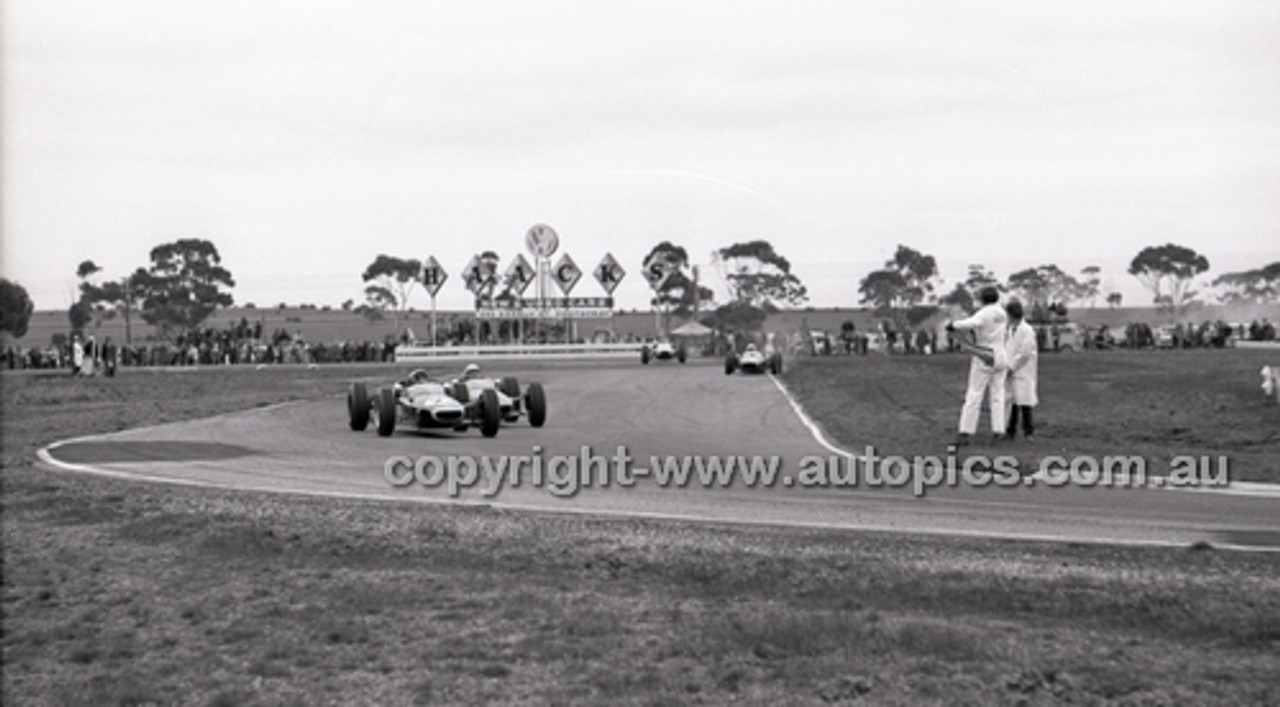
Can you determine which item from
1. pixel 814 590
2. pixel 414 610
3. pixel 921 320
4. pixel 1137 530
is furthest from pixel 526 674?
pixel 921 320

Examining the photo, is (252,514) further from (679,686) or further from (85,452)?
(85,452)

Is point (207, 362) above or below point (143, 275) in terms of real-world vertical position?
below

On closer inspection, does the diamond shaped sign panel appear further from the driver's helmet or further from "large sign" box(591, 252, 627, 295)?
the driver's helmet

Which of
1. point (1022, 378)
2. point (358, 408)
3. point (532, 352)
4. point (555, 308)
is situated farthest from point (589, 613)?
point (555, 308)

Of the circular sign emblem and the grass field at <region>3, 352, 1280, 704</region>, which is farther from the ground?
the circular sign emblem

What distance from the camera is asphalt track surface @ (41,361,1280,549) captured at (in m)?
9.48

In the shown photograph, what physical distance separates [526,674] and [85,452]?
40.6 feet

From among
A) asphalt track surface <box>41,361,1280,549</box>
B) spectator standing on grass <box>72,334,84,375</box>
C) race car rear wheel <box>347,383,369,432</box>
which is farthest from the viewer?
spectator standing on grass <box>72,334,84,375</box>

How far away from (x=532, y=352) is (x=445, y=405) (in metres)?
45.5

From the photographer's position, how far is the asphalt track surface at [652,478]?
31.1 feet

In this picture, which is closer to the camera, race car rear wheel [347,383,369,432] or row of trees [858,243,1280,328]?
race car rear wheel [347,383,369,432]

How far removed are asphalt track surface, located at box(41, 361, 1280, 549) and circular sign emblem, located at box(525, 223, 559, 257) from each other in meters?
44.1

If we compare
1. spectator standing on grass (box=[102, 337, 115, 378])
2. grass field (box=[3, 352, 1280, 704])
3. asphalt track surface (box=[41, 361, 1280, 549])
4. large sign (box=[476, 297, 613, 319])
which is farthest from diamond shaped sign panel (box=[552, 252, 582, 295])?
grass field (box=[3, 352, 1280, 704])

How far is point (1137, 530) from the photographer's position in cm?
905
